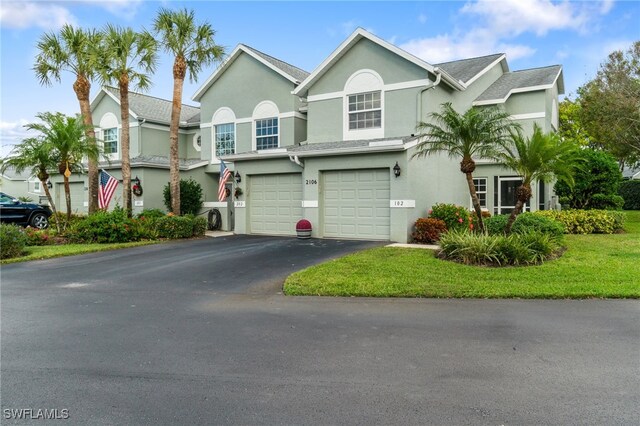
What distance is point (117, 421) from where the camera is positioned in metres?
3.56

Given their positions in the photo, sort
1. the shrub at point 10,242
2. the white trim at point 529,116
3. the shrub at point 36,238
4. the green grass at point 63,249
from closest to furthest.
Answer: the shrub at point 10,242 < the green grass at point 63,249 < the shrub at point 36,238 < the white trim at point 529,116

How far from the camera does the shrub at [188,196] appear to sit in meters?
20.8

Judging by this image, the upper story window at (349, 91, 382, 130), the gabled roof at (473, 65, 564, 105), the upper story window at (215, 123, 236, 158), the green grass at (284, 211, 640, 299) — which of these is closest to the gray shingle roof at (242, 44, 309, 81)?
the upper story window at (215, 123, 236, 158)

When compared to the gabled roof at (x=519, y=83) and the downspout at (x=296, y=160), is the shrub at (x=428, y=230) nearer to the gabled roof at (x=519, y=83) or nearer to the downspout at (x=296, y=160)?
the downspout at (x=296, y=160)

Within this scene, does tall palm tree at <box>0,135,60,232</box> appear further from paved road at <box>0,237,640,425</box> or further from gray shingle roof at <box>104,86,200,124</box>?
paved road at <box>0,237,640,425</box>

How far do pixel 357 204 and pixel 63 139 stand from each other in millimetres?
11529

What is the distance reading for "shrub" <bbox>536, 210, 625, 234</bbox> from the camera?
595 inches

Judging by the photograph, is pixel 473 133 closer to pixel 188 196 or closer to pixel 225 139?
pixel 225 139

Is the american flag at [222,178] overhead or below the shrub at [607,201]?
overhead

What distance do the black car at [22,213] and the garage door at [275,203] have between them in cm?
1052

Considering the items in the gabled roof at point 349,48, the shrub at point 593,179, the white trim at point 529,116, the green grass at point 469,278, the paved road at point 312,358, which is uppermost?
the gabled roof at point 349,48

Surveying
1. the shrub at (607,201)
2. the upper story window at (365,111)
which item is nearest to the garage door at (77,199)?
the upper story window at (365,111)

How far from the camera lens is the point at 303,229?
632 inches

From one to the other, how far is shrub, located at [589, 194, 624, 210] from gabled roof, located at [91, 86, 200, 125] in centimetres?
1944
